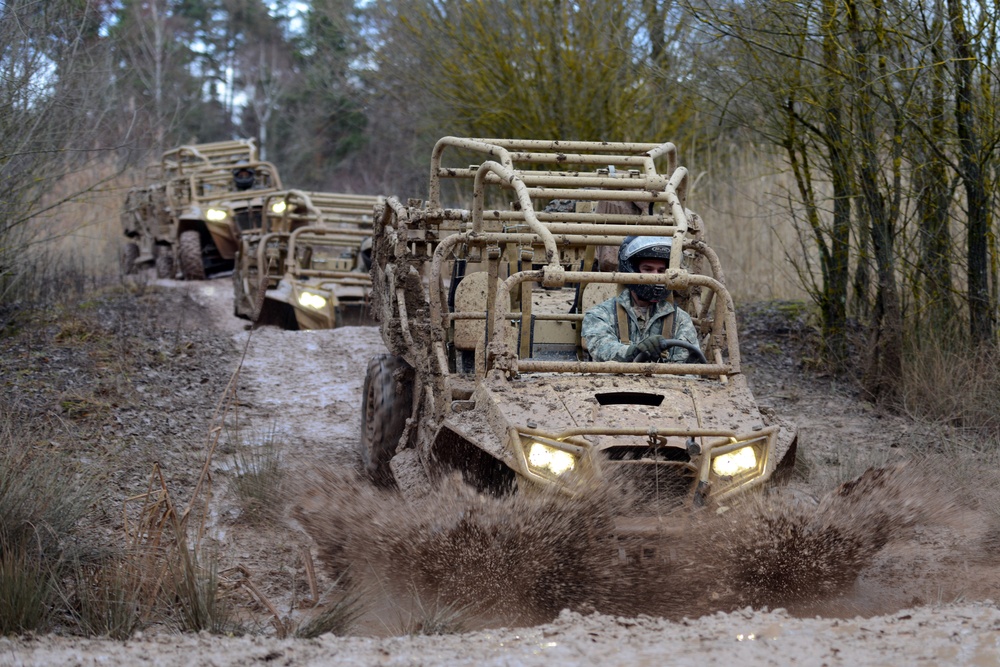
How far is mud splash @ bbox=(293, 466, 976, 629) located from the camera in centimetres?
455

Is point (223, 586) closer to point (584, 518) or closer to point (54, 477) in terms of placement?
point (54, 477)

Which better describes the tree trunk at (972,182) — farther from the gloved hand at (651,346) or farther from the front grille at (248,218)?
the front grille at (248,218)

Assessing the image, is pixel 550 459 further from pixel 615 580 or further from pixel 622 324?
pixel 622 324

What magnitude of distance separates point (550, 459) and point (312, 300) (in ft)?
26.1

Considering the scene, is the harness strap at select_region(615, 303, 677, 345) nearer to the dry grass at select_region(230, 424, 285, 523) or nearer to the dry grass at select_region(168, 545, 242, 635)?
the dry grass at select_region(230, 424, 285, 523)

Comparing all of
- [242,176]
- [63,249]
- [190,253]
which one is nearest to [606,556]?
[63,249]

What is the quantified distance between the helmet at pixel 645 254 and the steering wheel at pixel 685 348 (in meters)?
0.33

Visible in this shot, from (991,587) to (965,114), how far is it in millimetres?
4125

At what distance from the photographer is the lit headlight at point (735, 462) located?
16.1 ft

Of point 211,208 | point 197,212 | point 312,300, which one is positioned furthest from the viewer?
point 211,208

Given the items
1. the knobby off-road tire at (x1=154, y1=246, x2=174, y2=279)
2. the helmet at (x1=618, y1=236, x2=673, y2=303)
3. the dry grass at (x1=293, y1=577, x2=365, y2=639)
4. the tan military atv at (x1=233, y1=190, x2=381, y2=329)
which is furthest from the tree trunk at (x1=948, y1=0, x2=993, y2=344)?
the knobby off-road tire at (x1=154, y1=246, x2=174, y2=279)

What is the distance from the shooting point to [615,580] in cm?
458

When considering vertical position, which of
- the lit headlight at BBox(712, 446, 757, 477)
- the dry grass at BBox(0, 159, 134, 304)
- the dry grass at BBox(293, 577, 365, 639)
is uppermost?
the dry grass at BBox(0, 159, 134, 304)

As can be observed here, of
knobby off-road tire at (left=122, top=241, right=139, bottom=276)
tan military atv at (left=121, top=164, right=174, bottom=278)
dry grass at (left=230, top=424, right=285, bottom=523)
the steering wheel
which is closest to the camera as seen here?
the steering wheel
